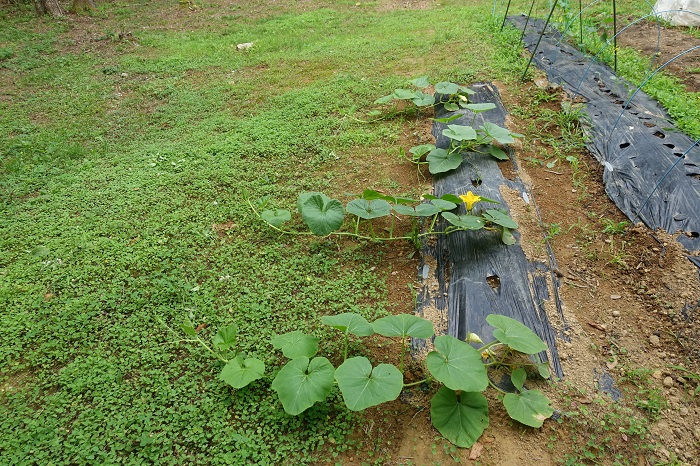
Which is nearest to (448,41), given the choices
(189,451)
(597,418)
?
(597,418)

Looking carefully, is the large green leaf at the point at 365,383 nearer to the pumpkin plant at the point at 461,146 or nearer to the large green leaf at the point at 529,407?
the large green leaf at the point at 529,407

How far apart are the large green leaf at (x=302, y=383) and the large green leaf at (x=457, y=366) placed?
49 cm

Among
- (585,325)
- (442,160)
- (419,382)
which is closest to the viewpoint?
(419,382)

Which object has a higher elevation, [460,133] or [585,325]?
[460,133]

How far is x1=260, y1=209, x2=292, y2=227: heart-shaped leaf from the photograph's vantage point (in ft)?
10.6

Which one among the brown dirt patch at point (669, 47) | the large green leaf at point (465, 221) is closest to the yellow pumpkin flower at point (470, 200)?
the large green leaf at point (465, 221)

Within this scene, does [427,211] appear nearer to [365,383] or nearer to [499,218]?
[499,218]

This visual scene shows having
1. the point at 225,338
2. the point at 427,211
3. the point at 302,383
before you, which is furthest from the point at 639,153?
the point at 225,338

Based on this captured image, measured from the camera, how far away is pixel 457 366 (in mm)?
2020

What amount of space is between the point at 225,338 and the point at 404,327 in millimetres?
938

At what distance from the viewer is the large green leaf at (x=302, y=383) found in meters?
2.01

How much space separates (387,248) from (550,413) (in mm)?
1482

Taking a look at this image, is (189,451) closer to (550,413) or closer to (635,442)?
(550,413)

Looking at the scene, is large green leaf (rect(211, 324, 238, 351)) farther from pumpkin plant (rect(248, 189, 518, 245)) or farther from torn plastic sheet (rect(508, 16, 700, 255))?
torn plastic sheet (rect(508, 16, 700, 255))
